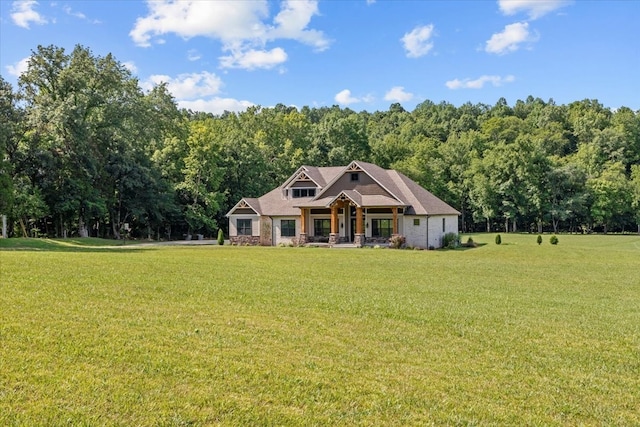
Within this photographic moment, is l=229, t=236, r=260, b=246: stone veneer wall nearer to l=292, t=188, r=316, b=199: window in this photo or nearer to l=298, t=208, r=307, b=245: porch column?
l=298, t=208, r=307, b=245: porch column

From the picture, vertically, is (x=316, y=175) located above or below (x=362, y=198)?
above

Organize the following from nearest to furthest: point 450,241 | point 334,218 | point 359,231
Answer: point 359,231 → point 334,218 → point 450,241

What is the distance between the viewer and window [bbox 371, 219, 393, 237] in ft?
116

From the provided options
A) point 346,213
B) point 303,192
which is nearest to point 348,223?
point 346,213

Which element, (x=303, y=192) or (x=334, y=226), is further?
(x=303, y=192)

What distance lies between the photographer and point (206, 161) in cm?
4472

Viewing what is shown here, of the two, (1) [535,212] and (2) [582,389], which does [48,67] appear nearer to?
(2) [582,389]

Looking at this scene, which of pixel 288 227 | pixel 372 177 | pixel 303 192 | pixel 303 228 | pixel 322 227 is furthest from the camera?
pixel 303 192

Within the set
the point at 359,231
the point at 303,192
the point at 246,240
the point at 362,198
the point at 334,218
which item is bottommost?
the point at 246,240

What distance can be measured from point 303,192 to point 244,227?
5.27m

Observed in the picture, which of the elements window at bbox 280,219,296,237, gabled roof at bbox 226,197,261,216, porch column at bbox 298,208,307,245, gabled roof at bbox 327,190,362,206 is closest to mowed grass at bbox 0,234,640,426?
gabled roof at bbox 327,190,362,206

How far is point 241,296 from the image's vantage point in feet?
36.1

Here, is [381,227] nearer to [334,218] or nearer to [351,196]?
[351,196]

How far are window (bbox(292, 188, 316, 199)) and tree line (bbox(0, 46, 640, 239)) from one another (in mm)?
9314
